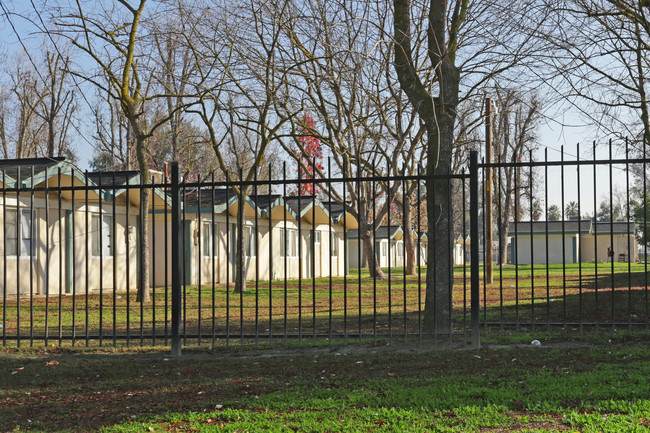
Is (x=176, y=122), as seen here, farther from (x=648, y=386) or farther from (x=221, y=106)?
(x=648, y=386)

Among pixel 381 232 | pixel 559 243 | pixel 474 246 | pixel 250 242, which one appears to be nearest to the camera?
pixel 474 246

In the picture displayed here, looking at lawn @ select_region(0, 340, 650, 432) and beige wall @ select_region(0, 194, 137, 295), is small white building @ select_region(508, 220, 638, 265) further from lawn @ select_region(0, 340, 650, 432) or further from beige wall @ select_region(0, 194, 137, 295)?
lawn @ select_region(0, 340, 650, 432)

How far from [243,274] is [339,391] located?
540 inches

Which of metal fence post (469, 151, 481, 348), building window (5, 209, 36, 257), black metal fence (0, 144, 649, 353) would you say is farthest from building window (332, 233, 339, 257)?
metal fence post (469, 151, 481, 348)

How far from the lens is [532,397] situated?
17.1ft

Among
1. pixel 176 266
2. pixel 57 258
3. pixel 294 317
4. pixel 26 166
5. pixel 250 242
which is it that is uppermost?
pixel 26 166

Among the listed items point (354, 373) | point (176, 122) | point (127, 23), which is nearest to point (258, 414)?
point (354, 373)

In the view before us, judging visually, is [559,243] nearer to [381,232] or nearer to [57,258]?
[381,232]

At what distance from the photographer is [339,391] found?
225 inches

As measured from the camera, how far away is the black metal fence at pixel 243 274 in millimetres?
8008

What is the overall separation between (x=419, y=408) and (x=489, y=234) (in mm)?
17055

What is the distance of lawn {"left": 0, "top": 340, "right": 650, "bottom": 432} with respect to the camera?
15.6 feet

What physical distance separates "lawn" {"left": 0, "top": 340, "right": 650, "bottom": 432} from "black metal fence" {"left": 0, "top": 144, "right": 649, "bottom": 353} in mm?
670

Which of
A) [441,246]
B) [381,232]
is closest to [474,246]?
[441,246]
